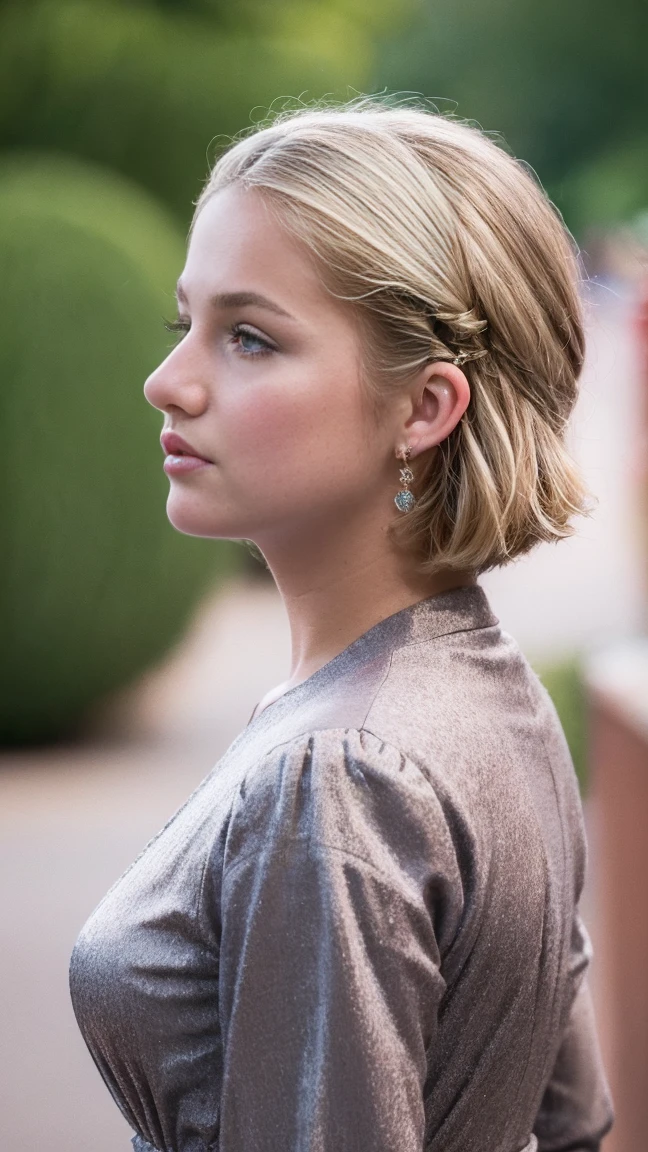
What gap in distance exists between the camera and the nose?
1.02 metres

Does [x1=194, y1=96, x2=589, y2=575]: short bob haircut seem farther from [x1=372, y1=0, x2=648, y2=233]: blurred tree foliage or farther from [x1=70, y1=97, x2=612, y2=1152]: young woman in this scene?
[x1=372, y1=0, x2=648, y2=233]: blurred tree foliage

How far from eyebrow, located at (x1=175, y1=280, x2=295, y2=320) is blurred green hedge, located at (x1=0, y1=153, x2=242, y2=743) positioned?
3.59 metres

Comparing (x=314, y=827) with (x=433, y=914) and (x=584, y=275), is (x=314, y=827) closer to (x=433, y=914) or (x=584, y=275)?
(x=433, y=914)

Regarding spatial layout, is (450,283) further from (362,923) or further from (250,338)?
(362,923)

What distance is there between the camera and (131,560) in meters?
4.66

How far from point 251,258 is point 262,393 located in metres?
0.10

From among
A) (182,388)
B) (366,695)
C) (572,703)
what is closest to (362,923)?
(366,695)

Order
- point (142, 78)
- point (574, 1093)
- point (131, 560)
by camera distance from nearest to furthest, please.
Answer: point (574, 1093) → point (131, 560) → point (142, 78)

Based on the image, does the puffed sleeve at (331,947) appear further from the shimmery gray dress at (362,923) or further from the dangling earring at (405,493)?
the dangling earring at (405,493)

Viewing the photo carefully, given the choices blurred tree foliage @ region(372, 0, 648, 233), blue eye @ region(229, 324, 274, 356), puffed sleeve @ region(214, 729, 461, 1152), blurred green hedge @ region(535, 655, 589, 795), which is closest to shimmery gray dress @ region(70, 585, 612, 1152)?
puffed sleeve @ region(214, 729, 461, 1152)

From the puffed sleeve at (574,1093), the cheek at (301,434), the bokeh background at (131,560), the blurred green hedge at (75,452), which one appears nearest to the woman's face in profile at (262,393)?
the cheek at (301,434)

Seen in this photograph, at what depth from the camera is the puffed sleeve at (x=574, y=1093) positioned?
126 cm

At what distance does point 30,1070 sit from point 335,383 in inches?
82.5

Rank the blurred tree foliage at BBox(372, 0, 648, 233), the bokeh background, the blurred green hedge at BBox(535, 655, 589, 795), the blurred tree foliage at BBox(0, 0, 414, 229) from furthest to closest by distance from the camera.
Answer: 1. the blurred tree foliage at BBox(372, 0, 648, 233)
2. the blurred tree foliage at BBox(0, 0, 414, 229)
3. the blurred green hedge at BBox(535, 655, 589, 795)
4. the bokeh background
